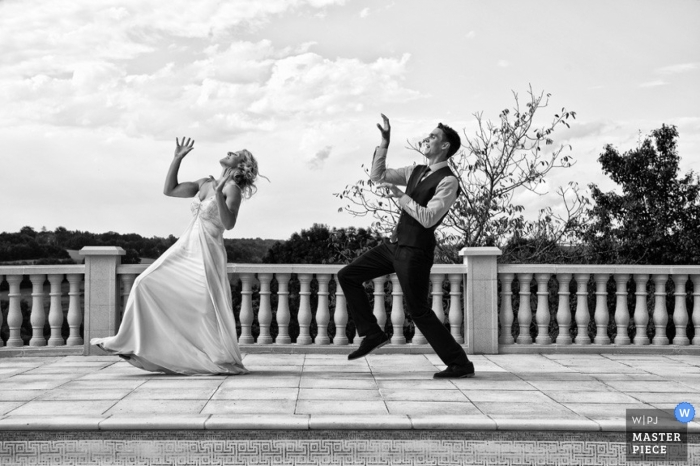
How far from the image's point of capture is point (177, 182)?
677cm

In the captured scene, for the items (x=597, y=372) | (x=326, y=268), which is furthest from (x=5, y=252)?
(x=597, y=372)

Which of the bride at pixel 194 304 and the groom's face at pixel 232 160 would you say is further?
the groom's face at pixel 232 160

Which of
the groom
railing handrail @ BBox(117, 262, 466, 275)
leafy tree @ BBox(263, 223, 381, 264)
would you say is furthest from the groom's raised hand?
leafy tree @ BBox(263, 223, 381, 264)

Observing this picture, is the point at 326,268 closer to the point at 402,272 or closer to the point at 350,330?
the point at 402,272

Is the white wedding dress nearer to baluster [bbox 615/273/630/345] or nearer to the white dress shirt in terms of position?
the white dress shirt

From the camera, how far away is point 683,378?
6625 mm

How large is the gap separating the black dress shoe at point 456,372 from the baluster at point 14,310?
15.8 ft

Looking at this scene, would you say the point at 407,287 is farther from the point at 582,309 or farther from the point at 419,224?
the point at 582,309

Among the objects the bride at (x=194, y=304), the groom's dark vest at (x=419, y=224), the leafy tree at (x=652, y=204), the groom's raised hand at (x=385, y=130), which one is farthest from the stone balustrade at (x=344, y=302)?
the leafy tree at (x=652, y=204)

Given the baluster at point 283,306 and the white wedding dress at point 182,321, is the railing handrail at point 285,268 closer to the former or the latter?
the baluster at point 283,306

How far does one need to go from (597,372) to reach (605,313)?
1774 millimetres

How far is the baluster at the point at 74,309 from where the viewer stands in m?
8.39

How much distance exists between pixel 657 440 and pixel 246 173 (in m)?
3.75

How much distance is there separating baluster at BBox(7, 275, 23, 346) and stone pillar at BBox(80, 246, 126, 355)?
0.82 metres
